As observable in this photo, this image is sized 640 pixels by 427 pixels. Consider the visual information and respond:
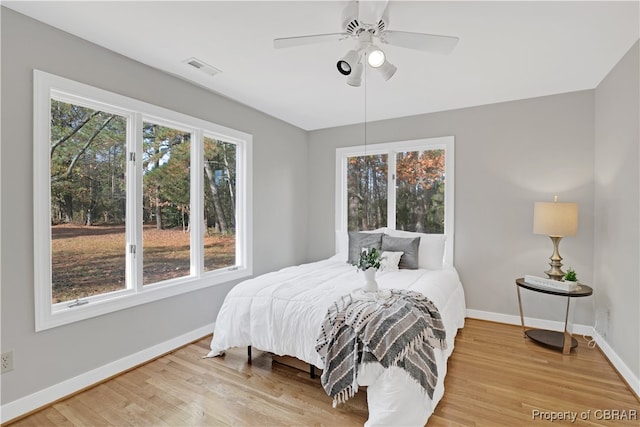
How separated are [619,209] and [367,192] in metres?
2.69

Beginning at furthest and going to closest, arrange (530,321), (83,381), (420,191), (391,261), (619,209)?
(420,191)
(530,321)
(391,261)
(619,209)
(83,381)

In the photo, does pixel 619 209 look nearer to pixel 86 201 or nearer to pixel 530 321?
pixel 530 321

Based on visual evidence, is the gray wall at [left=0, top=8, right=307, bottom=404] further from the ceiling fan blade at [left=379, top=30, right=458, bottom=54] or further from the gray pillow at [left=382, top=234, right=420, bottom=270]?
the ceiling fan blade at [left=379, top=30, right=458, bottom=54]

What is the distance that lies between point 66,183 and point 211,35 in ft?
5.11

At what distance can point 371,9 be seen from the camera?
1624mm

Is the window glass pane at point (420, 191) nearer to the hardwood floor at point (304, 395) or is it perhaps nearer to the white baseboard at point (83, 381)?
the hardwood floor at point (304, 395)

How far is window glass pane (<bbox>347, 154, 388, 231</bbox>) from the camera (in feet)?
14.5

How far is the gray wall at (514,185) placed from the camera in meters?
3.27

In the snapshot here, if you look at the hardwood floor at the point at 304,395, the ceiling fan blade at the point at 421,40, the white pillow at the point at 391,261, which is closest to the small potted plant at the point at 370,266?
the hardwood floor at the point at 304,395

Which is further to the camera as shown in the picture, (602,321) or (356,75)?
(602,321)

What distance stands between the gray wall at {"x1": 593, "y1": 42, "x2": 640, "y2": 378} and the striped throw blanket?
156 cm

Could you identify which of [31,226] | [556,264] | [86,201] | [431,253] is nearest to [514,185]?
[556,264]

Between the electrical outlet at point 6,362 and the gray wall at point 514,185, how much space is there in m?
4.15

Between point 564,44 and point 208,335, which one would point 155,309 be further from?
point 564,44
